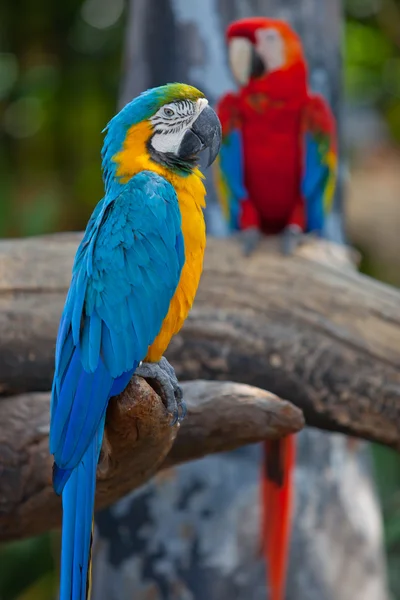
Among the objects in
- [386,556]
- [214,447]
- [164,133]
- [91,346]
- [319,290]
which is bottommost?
[386,556]

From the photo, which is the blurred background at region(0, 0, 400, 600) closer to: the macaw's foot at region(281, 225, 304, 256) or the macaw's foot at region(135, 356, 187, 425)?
the macaw's foot at region(281, 225, 304, 256)

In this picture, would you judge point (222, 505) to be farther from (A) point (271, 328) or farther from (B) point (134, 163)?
(B) point (134, 163)

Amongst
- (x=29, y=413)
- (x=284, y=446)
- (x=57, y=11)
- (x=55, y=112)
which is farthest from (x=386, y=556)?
(x=57, y=11)

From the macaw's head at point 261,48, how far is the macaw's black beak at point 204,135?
0.80 m

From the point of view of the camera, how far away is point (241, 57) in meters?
1.79

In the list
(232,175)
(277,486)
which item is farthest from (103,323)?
(232,175)

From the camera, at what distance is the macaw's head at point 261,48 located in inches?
70.5

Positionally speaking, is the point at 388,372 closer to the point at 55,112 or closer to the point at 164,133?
the point at 164,133

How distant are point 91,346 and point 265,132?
0.99m

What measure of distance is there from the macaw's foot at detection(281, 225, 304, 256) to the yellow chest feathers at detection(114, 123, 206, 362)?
64 centimetres

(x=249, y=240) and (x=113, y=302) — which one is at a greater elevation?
(x=113, y=302)

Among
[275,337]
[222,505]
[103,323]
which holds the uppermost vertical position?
[103,323]

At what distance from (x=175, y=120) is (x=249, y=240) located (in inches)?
28.5

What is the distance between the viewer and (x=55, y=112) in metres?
3.28
